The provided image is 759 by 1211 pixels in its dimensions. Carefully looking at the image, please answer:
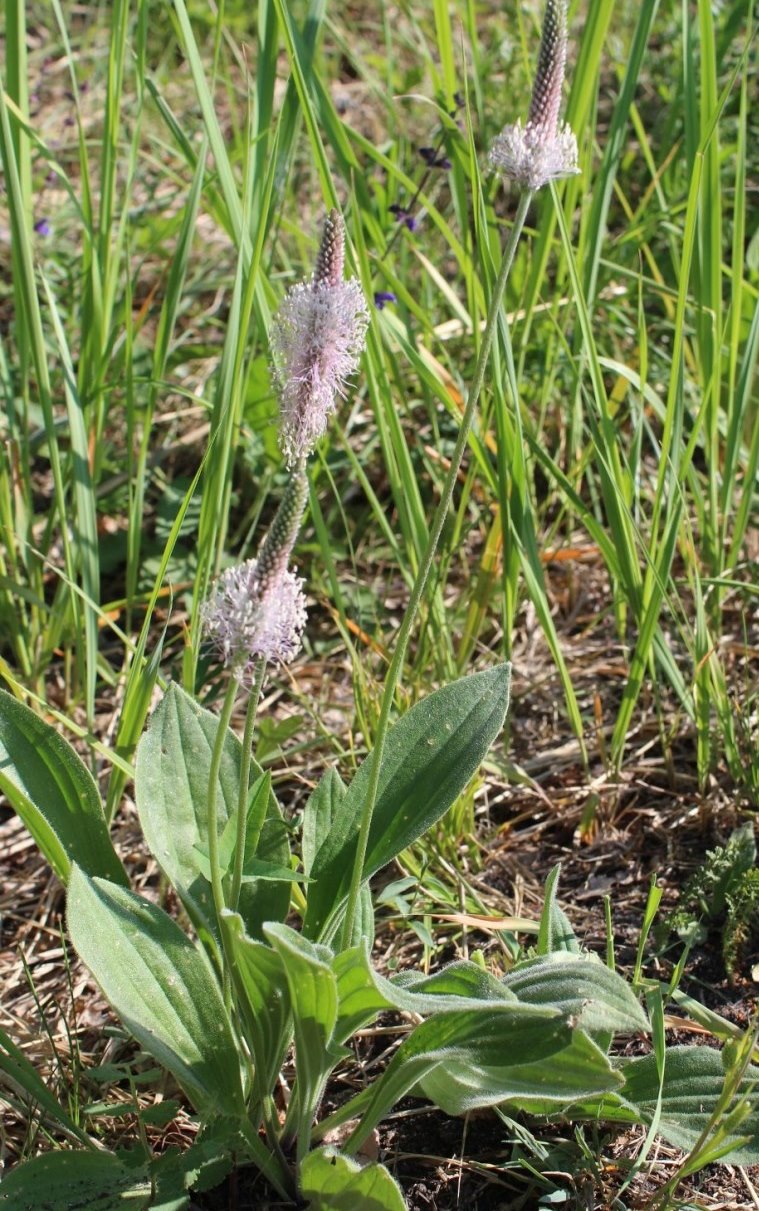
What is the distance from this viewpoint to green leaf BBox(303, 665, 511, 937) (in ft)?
5.82

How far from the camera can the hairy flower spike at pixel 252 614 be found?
1.21 metres

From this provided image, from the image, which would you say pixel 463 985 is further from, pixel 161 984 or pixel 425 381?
pixel 425 381

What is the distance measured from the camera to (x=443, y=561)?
2504 millimetres

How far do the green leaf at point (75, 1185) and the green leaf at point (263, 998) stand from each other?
0.21 metres

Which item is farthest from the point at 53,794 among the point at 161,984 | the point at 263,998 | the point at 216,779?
the point at 216,779

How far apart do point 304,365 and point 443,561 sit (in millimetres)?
1202

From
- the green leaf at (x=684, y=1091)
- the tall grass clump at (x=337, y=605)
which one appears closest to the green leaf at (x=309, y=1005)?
the tall grass clump at (x=337, y=605)

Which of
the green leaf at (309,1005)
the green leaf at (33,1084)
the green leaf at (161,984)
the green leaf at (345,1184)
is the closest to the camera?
the green leaf at (309,1005)

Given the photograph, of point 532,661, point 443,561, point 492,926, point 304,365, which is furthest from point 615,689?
point 304,365

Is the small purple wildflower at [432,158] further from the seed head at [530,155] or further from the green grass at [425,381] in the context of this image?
the seed head at [530,155]

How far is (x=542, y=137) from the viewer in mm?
1294

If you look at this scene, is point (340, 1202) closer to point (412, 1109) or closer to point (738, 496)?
point (412, 1109)

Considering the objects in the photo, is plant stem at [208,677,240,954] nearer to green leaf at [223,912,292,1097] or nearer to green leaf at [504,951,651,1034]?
green leaf at [223,912,292,1097]

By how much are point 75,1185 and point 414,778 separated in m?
0.74
